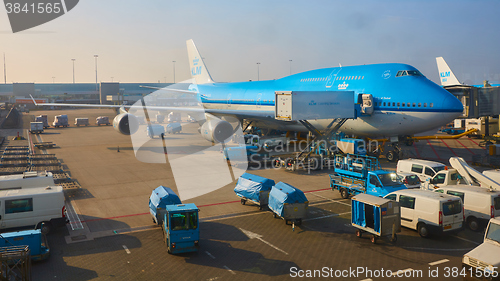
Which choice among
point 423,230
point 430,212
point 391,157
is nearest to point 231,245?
point 423,230

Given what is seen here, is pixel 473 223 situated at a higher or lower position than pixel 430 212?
Result: lower

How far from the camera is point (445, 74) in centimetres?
6962

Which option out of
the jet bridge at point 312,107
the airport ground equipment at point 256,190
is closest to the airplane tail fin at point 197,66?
the jet bridge at point 312,107

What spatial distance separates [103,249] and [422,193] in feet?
44.0

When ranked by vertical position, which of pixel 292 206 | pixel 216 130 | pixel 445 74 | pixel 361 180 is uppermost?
pixel 445 74

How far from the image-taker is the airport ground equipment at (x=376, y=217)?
14.8 meters

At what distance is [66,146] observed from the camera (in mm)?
41625

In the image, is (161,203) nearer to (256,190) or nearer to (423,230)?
(256,190)

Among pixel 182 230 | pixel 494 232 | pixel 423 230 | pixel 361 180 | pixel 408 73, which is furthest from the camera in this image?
pixel 408 73

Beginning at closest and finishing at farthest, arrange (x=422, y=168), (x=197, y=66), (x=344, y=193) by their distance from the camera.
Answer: (x=344, y=193) < (x=422, y=168) < (x=197, y=66)

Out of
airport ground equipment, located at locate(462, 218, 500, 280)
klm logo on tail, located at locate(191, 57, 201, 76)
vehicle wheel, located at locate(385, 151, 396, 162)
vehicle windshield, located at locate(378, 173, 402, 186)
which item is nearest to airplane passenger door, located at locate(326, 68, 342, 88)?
vehicle wheel, located at locate(385, 151, 396, 162)

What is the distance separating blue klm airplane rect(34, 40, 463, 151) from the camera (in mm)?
26609

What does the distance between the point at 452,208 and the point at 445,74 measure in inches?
2455

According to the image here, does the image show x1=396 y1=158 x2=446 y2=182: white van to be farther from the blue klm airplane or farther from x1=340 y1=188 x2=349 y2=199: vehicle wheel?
x1=340 y1=188 x2=349 y2=199: vehicle wheel
